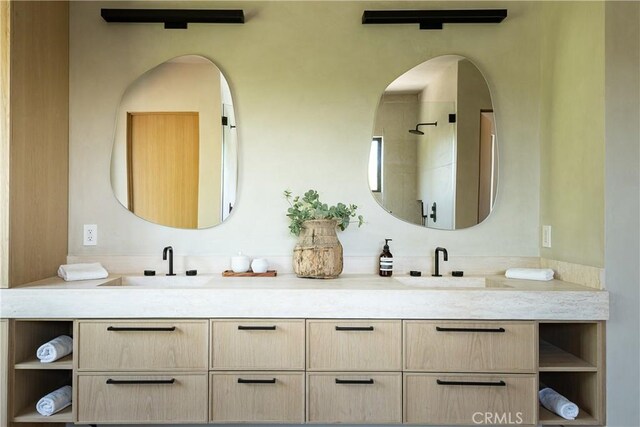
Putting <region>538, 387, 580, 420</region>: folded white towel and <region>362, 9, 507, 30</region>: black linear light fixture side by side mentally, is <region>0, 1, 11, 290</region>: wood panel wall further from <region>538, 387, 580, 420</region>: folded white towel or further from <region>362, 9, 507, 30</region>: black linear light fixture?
<region>538, 387, 580, 420</region>: folded white towel

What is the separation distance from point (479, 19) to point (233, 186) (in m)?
1.63

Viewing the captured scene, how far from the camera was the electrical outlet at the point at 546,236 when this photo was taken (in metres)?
2.59

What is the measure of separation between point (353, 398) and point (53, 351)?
1.34 metres

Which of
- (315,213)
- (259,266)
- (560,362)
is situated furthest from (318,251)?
(560,362)

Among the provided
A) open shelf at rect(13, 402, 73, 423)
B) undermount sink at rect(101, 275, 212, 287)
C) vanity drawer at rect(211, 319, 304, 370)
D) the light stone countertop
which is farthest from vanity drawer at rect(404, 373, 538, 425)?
open shelf at rect(13, 402, 73, 423)

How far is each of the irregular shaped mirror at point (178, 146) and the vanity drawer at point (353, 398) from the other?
108 cm

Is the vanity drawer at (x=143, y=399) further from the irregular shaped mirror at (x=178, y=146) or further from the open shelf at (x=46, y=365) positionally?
the irregular shaped mirror at (x=178, y=146)

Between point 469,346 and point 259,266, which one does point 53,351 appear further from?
point 469,346

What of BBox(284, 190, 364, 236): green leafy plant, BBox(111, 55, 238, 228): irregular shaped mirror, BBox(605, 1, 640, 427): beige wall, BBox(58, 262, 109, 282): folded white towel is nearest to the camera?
BBox(605, 1, 640, 427): beige wall

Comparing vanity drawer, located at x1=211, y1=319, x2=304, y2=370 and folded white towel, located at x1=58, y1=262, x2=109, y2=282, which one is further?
folded white towel, located at x1=58, y1=262, x2=109, y2=282

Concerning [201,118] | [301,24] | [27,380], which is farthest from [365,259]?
[27,380]

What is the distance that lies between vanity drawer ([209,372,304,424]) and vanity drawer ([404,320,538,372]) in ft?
1.67

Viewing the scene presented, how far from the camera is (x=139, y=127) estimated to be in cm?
269

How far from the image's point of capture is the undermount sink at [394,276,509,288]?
256 cm
